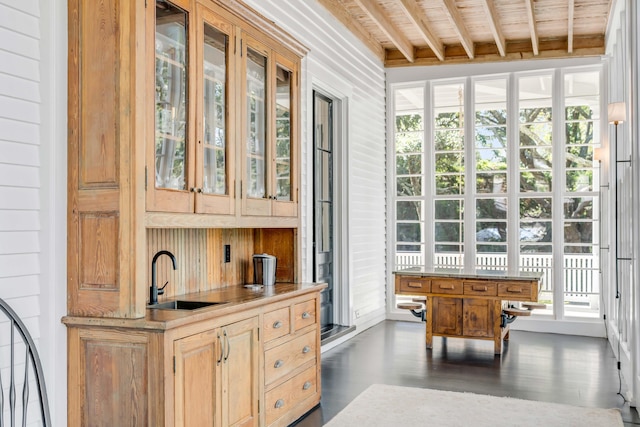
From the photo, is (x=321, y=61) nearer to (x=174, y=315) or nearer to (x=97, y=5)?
(x=97, y=5)

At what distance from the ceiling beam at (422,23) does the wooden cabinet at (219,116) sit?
2386 mm

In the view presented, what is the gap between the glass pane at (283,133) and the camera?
14.2 ft

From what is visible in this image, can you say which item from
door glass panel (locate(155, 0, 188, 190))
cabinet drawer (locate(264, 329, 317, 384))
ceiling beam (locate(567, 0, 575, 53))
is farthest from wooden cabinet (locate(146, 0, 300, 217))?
ceiling beam (locate(567, 0, 575, 53))

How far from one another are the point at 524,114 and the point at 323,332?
393cm

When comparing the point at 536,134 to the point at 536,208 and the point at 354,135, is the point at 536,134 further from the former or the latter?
the point at 354,135

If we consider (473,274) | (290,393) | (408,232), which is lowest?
(290,393)

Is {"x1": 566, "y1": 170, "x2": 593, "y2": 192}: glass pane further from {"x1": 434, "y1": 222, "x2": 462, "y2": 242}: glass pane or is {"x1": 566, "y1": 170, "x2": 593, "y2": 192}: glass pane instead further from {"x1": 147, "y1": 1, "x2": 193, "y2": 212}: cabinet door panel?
{"x1": 147, "y1": 1, "x2": 193, "y2": 212}: cabinet door panel

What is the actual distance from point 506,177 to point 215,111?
209 inches

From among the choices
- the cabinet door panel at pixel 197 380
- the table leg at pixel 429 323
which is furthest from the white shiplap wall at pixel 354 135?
the cabinet door panel at pixel 197 380

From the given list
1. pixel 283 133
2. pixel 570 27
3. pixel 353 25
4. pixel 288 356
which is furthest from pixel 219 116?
pixel 570 27

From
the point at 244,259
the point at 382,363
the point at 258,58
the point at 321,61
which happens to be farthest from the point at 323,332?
the point at 258,58

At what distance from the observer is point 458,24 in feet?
22.5

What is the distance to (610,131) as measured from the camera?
256 inches

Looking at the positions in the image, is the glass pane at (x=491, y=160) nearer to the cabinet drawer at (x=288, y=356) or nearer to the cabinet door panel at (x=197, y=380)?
the cabinet drawer at (x=288, y=356)
